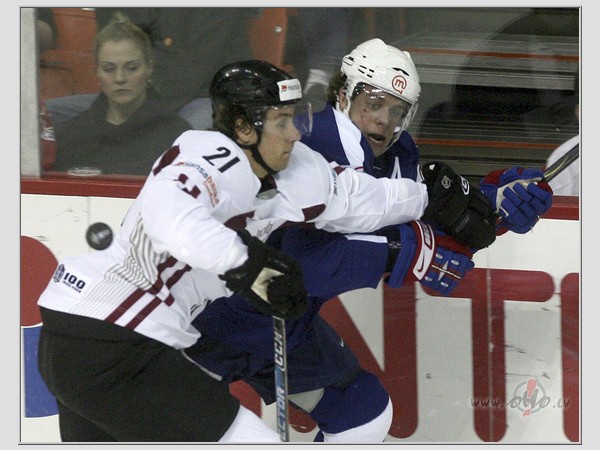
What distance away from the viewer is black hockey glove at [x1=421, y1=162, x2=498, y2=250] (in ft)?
9.75

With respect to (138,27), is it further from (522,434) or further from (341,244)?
(522,434)

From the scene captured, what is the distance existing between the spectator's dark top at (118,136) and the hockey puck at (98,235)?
24 cm

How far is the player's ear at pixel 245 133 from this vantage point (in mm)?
2646

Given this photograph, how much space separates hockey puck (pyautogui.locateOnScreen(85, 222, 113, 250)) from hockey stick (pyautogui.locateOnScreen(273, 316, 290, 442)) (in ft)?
2.48

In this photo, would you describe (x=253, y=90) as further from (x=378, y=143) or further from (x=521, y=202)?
(x=521, y=202)

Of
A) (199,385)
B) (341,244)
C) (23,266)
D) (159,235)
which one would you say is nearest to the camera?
(159,235)

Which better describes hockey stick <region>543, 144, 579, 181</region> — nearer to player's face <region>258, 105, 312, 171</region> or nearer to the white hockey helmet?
the white hockey helmet

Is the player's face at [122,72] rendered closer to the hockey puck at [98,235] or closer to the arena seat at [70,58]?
the arena seat at [70,58]

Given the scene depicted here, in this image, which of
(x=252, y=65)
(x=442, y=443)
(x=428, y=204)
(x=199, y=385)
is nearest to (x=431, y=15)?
(x=428, y=204)

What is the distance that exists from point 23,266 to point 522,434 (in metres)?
1.65

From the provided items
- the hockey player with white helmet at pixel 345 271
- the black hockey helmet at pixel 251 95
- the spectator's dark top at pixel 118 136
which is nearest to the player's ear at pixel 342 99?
the hockey player with white helmet at pixel 345 271

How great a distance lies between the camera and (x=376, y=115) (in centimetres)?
307

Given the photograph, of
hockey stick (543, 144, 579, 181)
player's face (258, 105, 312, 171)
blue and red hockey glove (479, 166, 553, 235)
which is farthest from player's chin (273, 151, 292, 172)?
hockey stick (543, 144, 579, 181)

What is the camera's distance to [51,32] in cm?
359
